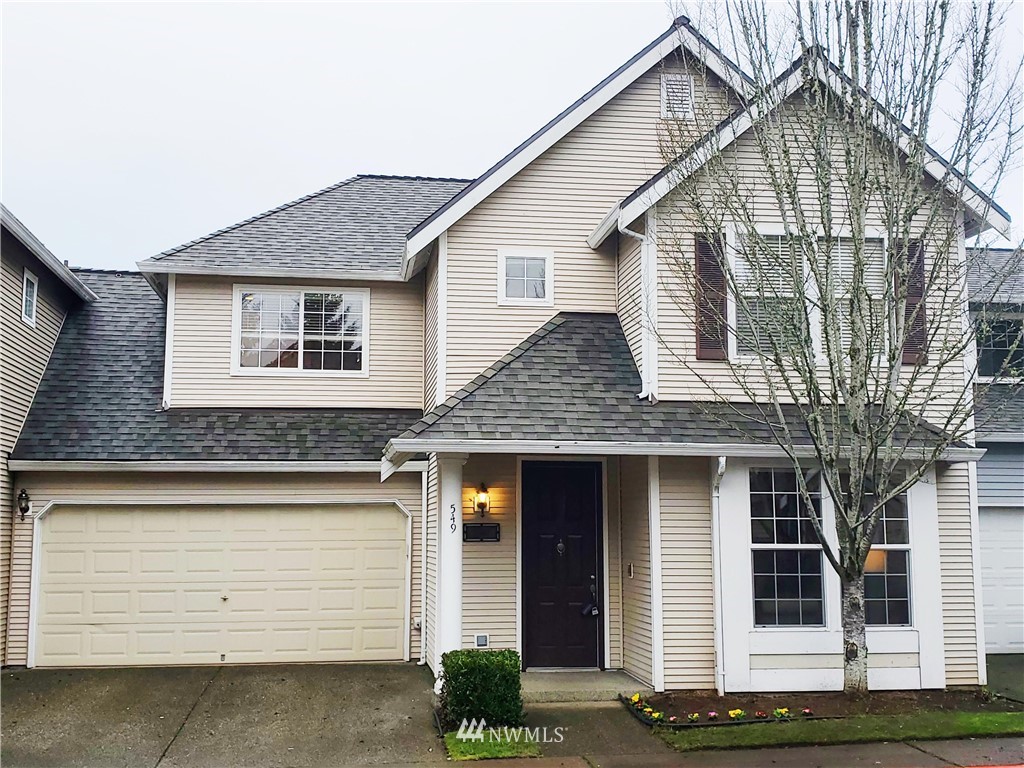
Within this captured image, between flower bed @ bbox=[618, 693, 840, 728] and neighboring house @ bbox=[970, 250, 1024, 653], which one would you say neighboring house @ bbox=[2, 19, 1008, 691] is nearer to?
flower bed @ bbox=[618, 693, 840, 728]

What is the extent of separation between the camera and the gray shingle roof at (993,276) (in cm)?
866

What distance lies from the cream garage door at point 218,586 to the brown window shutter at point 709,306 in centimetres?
476

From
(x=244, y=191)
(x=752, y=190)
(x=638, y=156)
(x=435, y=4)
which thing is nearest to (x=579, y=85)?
(x=638, y=156)

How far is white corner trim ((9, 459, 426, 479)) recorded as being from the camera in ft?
35.8

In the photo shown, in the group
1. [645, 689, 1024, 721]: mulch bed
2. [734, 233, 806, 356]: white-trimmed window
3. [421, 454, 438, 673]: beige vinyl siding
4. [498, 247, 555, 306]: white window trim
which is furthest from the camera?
[498, 247, 555, 306]: white window trim

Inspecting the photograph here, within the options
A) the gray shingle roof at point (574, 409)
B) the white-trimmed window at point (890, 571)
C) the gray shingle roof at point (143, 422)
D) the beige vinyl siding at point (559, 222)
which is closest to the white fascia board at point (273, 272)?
the gray shingle roof at point (143, 422)

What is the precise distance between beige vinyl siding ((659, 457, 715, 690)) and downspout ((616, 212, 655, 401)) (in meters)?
0.81

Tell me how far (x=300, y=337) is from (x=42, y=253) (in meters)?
3.38

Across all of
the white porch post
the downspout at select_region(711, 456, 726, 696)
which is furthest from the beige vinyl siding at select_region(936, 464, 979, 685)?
the white porch post

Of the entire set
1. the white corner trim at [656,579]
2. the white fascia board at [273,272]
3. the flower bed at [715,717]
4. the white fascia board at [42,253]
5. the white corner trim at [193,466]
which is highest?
the white fascia board at [42,253]

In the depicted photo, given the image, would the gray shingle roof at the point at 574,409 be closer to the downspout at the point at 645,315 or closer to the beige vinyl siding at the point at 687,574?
the downspout at the point at 645,315

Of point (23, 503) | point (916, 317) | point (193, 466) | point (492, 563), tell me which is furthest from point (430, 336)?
point (916, 317)

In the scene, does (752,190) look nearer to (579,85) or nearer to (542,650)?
(579,85)

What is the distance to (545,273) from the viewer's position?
10922 millimetres
